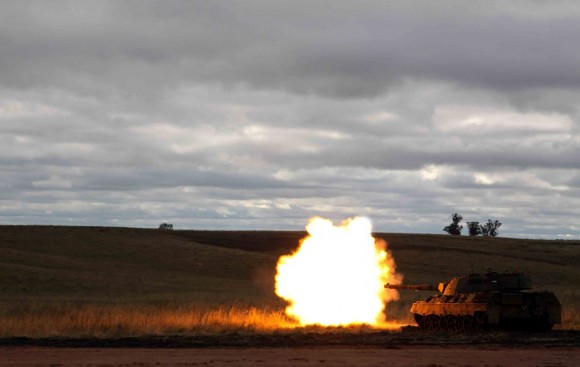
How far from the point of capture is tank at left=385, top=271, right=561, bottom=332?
3606 centimetres

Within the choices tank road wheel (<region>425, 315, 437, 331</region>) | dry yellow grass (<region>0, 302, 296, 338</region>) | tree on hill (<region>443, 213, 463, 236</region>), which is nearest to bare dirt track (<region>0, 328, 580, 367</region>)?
dry yellow grass (<region>0, 302, 296, 338</region>)

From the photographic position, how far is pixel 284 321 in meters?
38.7

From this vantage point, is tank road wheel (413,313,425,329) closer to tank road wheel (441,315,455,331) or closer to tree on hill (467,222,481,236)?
tank road wheel (441,315,455,331)

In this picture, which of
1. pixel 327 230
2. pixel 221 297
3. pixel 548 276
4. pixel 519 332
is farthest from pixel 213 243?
pixel 519 332

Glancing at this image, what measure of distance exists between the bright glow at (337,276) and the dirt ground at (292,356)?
13506 millimetres

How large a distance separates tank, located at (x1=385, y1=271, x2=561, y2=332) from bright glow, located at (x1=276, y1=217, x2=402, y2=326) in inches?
125

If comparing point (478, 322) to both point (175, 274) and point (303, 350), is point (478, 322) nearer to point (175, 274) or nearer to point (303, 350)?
point (303, 350)

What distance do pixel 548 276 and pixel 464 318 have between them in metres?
46.2

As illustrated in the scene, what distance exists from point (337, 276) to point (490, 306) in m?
7.97

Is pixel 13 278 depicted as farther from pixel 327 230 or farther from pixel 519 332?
pixel 519 332

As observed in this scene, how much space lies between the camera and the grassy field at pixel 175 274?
1427 inches

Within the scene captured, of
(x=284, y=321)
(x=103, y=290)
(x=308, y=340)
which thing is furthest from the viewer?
(x=103, y=290)

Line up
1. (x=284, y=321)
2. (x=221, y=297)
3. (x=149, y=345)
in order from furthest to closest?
(x=221, y=297) < (x=284, y=321) < (x=149, y=345)

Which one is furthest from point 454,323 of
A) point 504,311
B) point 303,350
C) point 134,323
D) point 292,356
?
point 292,356
